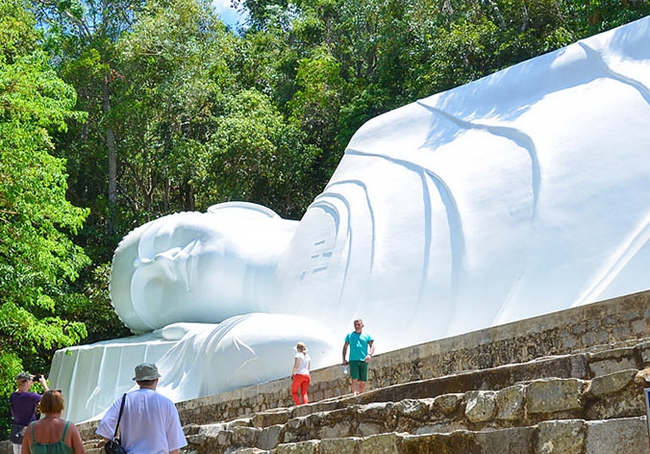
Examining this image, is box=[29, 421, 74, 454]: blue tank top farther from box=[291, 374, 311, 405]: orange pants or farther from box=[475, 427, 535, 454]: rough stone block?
box=[291, 374, 311, 405]: orange pants

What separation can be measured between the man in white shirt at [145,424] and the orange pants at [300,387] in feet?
11.4

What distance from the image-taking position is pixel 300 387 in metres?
7.83

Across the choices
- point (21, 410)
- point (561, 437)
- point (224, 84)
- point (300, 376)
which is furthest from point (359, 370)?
point (224, 84)

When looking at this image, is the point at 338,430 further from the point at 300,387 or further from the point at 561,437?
the point at 300,387

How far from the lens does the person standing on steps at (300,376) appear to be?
765 centimetres

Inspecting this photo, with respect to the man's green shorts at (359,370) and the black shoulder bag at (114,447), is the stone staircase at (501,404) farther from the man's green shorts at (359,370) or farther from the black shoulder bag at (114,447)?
the black shoulder bag at (114,447)

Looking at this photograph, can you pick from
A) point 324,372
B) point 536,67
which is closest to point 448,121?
point 536,67

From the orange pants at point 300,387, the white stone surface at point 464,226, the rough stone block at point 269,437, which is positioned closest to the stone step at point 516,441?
the rough stone block at point 269,437

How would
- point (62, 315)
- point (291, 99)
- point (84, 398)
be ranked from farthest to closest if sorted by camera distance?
point (291, 99) < point (62, 315) < point (84, 398)

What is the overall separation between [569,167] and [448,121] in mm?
1968

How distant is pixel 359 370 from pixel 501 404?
138 inches

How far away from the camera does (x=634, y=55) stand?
27.5 ft

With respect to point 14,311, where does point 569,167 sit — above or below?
above

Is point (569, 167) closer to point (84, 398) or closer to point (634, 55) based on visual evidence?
point (634, 55)
